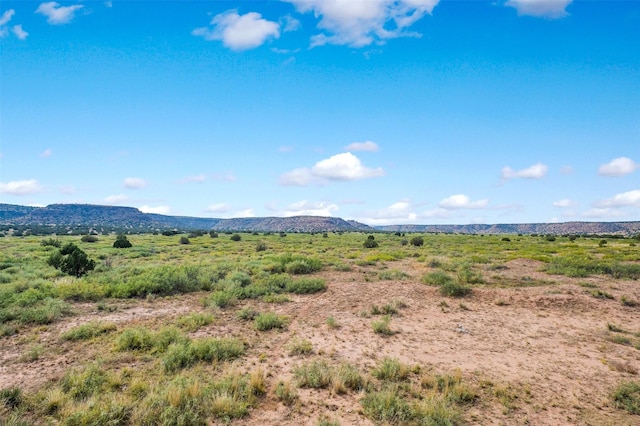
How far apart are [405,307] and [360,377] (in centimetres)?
646

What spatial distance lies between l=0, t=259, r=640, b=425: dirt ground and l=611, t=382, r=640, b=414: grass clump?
0.17m

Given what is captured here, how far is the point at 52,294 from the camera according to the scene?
13.2 metres

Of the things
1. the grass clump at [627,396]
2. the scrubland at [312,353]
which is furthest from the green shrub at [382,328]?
the grass clump at [627,396]

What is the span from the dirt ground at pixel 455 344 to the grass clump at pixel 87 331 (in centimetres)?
33

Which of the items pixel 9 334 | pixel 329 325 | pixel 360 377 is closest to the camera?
pixel 360 377

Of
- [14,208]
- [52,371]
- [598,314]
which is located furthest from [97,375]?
[14,208]

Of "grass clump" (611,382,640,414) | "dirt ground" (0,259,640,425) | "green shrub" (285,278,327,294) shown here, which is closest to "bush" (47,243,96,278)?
"dirt ground" (0,259,640,425)

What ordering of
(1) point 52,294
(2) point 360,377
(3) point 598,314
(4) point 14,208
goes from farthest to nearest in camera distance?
(4) point 14,208, (1) point 52,294, (3) point 598,314, (2) point 360,377

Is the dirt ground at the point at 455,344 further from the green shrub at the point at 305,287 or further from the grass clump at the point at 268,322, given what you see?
the green shrub at the point at 305,287

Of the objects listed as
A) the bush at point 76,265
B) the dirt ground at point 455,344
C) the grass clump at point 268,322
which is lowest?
the dirt ground at point 455,344

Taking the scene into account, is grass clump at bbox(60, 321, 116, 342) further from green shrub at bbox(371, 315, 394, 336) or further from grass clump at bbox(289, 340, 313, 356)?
green shrub at bbox(371, 315, 394, 336)

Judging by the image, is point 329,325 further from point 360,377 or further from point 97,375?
point 97,375

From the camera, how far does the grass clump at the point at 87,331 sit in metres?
9.10

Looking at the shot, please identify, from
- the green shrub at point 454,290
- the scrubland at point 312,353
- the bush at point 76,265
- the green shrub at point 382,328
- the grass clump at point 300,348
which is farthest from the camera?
the bush at point 76,265
